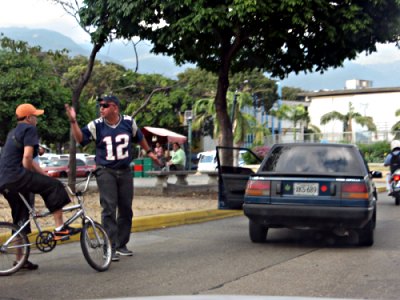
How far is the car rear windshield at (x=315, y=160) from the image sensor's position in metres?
8.77

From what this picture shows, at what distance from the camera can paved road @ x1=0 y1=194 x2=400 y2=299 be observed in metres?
6.08

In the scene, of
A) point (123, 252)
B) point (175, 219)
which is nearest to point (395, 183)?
point (175, 219)

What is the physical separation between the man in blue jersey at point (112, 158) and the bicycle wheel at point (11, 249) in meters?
1.01

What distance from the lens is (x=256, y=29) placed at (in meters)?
14.8

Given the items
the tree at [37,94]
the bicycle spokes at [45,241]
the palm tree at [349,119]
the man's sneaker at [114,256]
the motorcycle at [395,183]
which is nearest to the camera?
the bicycle spokes at [45,241]

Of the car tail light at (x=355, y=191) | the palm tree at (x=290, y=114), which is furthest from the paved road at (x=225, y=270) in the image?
the palm tree at (x=290, y=114)

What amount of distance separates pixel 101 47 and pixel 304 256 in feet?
31.1

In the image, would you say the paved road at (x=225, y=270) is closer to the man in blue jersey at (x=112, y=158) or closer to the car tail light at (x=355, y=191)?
the man in blue jersey at (x=112, y=158)

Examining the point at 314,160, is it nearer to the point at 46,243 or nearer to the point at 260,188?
the point at 260,188

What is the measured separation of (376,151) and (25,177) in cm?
3368

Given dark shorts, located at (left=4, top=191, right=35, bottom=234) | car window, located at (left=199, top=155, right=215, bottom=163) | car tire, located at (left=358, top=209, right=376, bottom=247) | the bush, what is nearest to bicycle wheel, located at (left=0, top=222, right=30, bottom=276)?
dark shorts, located at (left=4, top=191, right=35, bottom=234)

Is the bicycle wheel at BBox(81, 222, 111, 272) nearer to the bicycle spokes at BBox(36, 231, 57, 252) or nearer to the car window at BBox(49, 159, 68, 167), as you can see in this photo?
the bicycle spokes at BBox(36, 231, 57, 252)

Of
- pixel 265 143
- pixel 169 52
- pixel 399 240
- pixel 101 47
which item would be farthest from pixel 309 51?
pixel 265 143

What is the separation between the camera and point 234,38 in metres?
16.1
